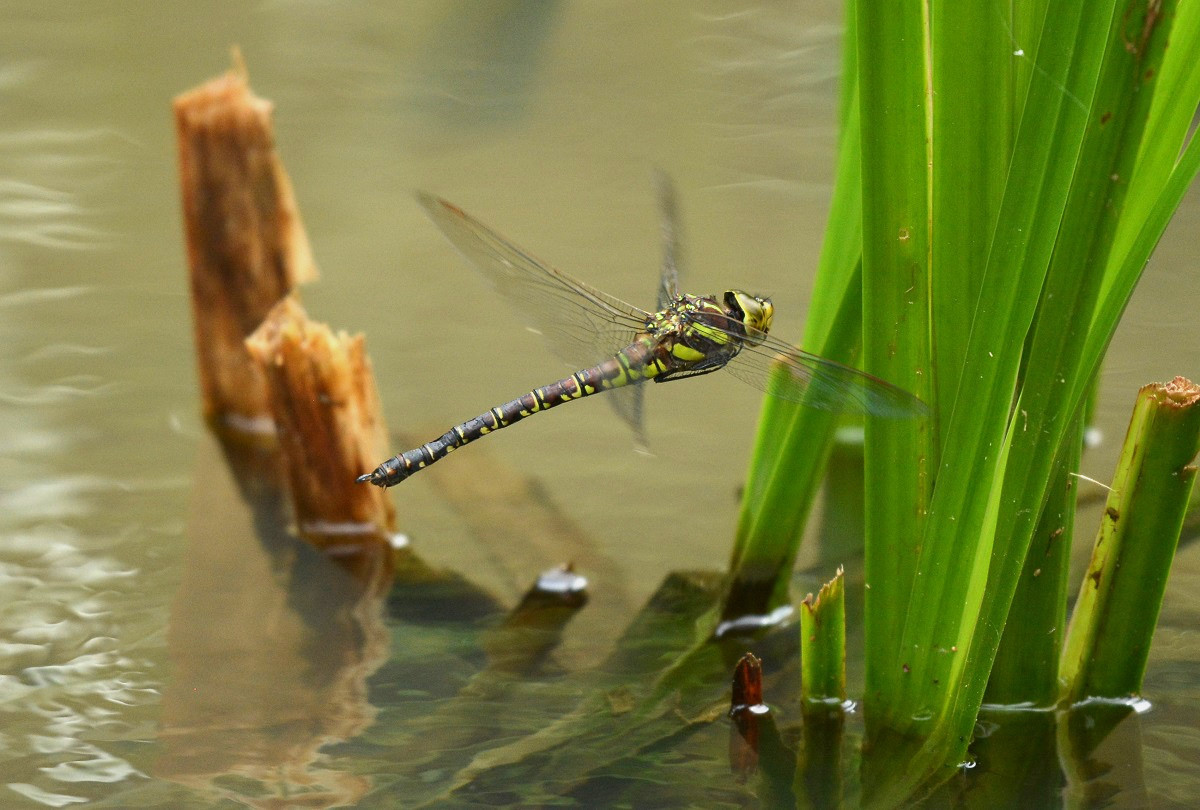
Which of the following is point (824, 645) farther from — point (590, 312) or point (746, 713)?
point (590, 312)

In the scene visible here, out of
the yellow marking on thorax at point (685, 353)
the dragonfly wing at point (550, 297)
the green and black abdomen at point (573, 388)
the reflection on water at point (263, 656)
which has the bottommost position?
the reflection on water at point (263, 656)

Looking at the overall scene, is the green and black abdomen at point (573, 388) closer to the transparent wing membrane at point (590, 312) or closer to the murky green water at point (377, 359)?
the transparent wing membrane at point (590, 312)

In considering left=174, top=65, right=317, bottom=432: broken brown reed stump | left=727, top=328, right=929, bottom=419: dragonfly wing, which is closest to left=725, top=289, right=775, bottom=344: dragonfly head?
left=727, top=328, right=929, bottom=419: dragonfly wing

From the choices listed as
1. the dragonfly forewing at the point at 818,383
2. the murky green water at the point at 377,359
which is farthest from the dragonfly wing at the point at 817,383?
the murky green water at the point at 377,359

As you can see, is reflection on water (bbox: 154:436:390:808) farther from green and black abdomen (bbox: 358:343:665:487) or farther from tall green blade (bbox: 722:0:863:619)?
tall green blade (bbox: 722:0:863:619)

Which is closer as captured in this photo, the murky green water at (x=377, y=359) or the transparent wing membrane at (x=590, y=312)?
the transparent wing membrane at (x=590, y=312)

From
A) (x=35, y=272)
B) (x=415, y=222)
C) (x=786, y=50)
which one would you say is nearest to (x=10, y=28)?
(x=35, y=272)
